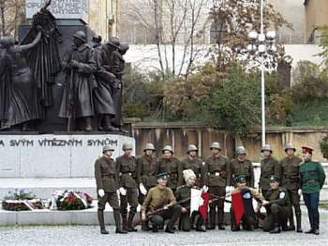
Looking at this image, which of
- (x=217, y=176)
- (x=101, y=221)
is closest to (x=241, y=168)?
(x=217, y=176)

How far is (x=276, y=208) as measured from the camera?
15.0 m

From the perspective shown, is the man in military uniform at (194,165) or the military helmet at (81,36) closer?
the man in military uniform at (194,165)

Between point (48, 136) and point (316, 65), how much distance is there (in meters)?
34.0

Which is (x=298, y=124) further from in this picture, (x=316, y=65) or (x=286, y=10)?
(x=286, y=10)

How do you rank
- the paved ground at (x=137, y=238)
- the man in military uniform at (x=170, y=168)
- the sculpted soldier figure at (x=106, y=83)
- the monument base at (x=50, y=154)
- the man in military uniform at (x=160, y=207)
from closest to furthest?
the paved ground at (x=137, y=238)
the man in military uniform at (x=160, y=207)
the man in military uniform at (x=170, y=168)
the monument base at (x=50, y=154)
the sculpted soldier figure at (x=106, y=83)

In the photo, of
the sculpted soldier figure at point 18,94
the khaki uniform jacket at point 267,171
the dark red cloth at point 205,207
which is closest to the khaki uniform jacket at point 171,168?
the dark red cloth at point 205,207

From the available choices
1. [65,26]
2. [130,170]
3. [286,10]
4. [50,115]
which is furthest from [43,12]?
[286,10]

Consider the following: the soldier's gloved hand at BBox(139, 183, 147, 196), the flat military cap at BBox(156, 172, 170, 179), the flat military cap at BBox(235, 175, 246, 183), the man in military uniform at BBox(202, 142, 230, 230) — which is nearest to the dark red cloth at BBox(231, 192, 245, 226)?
the flat military cap at BBox(235, 175, 246, 183)

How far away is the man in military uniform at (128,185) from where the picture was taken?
15094 millimetres

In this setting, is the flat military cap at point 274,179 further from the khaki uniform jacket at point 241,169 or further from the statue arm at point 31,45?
the statue arm at point 31,45

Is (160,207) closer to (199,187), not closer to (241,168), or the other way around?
(199,187)


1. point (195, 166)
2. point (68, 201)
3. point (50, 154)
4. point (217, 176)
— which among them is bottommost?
point (68, 201)

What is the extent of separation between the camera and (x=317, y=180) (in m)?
15.1

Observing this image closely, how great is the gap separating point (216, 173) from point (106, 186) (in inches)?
95.8
